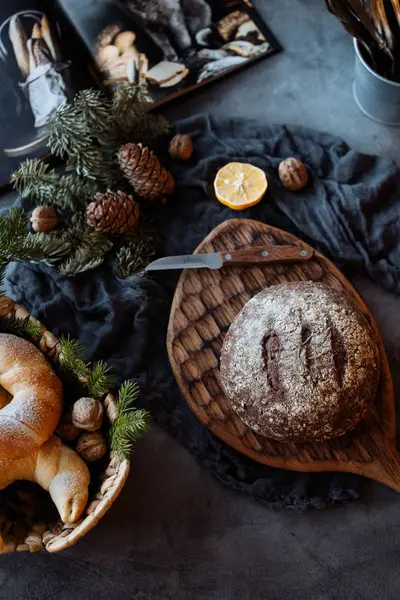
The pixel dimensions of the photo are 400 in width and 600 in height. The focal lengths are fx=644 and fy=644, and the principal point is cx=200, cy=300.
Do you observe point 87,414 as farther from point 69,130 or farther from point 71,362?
point 69,130

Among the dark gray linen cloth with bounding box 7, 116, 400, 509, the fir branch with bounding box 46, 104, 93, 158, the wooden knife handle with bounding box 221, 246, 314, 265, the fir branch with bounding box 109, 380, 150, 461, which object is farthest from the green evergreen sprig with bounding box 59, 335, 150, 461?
the fir branch with bounding box 46, 104, 93, 158

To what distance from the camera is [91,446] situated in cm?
128

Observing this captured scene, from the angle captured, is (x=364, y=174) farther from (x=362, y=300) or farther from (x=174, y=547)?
(x=174, y=547)

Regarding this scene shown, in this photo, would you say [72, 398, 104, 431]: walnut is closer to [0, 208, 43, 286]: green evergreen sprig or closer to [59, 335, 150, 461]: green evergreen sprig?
[59, 335, 150, 461]: green evergreen sprig

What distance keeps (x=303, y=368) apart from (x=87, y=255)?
23.5 inches

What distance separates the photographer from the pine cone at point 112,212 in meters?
1.51

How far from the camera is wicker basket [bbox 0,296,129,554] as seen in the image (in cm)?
121

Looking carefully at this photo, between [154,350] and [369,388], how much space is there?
0.51 meters

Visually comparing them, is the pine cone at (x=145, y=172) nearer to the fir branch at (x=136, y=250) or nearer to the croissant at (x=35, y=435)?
the fir branch at (x=136, y=250)

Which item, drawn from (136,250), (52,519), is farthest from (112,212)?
(52,519)

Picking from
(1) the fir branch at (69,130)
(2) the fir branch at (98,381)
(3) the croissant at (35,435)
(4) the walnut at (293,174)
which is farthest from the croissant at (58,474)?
(4) the walnut at (293,174)

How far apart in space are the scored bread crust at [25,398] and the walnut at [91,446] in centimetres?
7

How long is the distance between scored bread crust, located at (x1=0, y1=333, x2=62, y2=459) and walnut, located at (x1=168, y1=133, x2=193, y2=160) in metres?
0.66

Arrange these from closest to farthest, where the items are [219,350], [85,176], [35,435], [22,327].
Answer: [35,435], [22,327], [219,350], [85,176]
